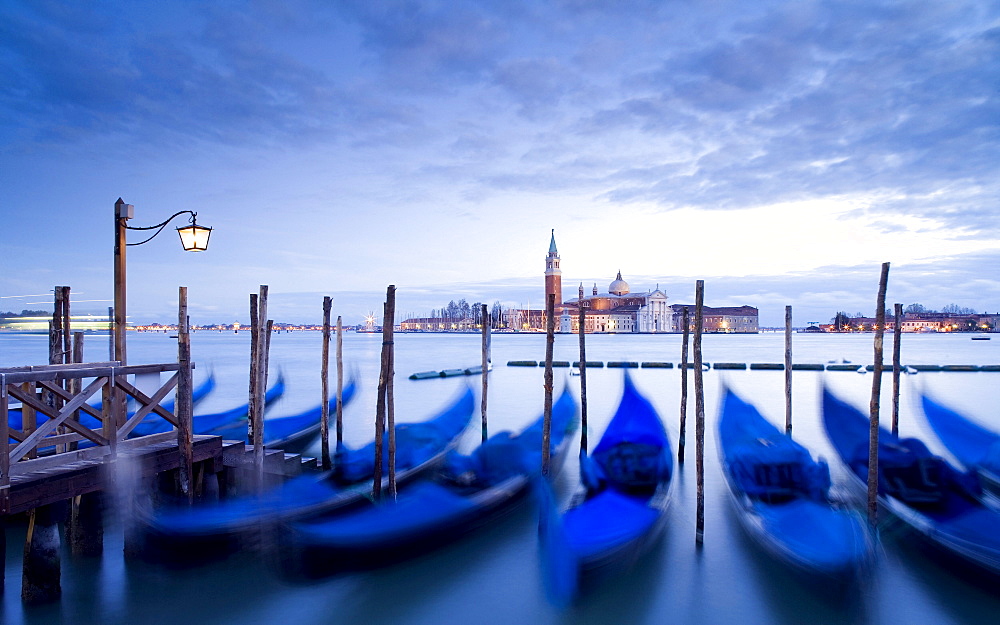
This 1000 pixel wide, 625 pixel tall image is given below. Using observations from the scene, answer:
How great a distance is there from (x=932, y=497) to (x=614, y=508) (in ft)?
7.62

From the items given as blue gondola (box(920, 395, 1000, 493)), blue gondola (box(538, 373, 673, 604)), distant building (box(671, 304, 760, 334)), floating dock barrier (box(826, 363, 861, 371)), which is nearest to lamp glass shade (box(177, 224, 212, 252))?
blue gondola (box(538, 373, 673, 604))

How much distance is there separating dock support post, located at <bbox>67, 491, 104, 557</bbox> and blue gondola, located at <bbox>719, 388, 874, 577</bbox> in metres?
4.05

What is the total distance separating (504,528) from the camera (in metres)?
4.30

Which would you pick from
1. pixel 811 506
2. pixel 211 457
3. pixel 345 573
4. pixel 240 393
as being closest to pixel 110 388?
pixel 211 457

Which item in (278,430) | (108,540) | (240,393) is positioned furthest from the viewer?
(240,393)

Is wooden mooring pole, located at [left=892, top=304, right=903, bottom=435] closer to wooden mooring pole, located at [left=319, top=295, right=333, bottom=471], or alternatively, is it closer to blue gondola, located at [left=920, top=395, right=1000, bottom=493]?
blue gondola, located at [left=920, top=395, right=1000, bottom=493]

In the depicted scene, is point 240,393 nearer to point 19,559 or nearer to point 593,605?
point 19,559

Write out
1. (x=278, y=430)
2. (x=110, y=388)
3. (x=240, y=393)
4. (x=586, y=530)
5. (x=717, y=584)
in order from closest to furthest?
(x=586, y=530)
(x=110, y=388)
(x=717, y=584)
(x=278, y=430)
(x=240, y=393)

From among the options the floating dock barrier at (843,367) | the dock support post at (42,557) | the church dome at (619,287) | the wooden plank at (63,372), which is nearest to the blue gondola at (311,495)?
the dock support post at (42,557)

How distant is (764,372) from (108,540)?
738 inches

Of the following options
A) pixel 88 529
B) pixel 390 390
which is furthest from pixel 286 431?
pixel 88 529

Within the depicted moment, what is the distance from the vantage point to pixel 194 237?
3.66 meters

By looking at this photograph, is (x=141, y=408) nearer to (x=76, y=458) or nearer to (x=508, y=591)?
(x=76, y=458)

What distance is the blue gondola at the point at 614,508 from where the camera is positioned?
301cm
